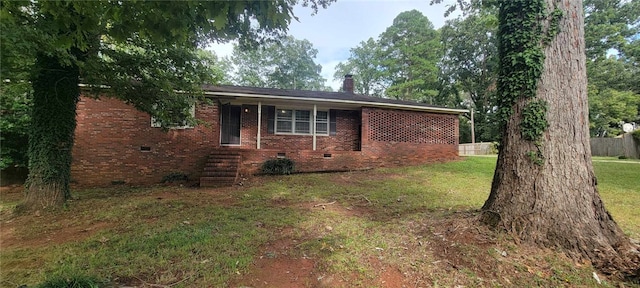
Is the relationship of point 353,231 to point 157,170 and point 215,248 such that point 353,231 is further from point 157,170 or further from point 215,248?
→ point 157,170

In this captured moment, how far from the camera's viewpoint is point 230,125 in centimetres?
1178

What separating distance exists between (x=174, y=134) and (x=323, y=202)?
21.4 ft

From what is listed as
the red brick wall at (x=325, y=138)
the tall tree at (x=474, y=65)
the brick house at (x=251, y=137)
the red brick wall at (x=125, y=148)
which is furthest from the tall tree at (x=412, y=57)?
the red brick wall at (x=125, y=148)

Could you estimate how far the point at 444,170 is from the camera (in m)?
10.6

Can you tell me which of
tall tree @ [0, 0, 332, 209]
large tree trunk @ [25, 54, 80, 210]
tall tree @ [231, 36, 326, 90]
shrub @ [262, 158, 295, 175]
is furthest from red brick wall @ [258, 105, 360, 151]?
tall tree @ [231, 36, 326, 90]

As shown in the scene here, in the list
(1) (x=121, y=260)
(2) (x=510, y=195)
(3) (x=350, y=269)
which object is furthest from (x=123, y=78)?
(2) (x=510, y=195)

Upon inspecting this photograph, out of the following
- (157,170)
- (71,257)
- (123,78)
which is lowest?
(71,257)

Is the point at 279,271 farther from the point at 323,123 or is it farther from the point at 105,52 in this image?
the point at 323,123

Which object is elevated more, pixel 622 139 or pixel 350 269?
pixel 622 139

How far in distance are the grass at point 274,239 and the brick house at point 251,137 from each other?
2.18 meters

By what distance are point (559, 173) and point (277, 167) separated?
8163mm

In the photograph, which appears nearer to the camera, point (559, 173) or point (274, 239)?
point (559, 173)

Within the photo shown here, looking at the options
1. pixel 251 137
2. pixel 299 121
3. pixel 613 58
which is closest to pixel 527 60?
pixel 299 121

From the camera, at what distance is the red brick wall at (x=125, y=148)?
906cm
